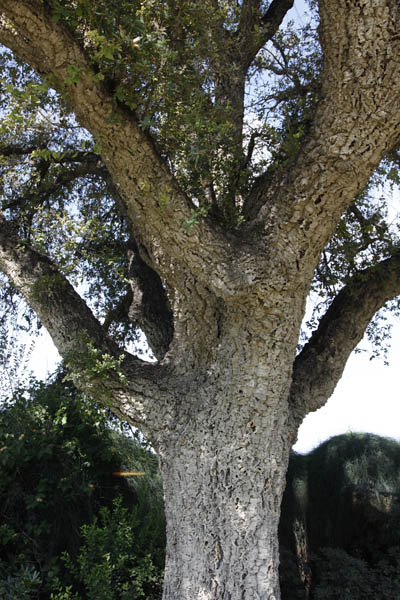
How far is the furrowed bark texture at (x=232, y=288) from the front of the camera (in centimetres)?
417

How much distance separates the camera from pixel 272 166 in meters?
5.33

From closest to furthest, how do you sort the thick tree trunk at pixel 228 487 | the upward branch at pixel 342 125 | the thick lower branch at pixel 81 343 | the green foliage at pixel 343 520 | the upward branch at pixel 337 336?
the upward branch at pixel 342 125 < the thick tree trunk at pixel 228 487 < the thick lower branch at pixel 81 343 < the upward branch at pixel 337 336 < the green foliage at pixel 343 520

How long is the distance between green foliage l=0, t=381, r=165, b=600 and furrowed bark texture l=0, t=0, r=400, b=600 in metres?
1.28

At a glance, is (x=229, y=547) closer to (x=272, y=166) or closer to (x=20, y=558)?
(x=20, y=558)

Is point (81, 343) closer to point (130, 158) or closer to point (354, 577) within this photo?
point (130, 158)

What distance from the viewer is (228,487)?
14.5ft

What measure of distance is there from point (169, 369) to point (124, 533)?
1835 millimetres

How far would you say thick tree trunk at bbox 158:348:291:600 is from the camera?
14.1 ft


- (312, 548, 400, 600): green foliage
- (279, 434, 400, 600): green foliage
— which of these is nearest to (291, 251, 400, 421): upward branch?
(312, 548, 400, 600): green foliage

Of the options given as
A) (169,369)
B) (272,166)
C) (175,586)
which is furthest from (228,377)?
(272,166)

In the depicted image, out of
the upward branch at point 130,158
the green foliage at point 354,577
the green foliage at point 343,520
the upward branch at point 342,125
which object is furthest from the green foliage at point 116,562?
the upward branch at point 342,125

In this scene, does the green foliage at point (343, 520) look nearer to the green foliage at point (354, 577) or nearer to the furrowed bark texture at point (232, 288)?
the green foliage at point (354, 577)

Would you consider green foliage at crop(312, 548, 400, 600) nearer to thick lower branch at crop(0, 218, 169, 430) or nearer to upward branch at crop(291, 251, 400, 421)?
upward branch at crop(291, 251, 400, 421)

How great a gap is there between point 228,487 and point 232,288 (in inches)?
59.1
